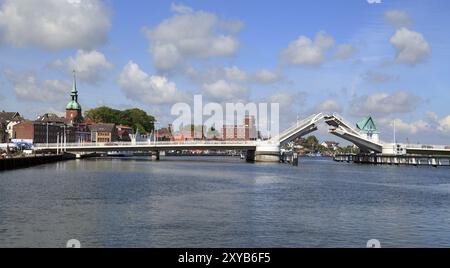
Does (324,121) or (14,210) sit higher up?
(324,121)

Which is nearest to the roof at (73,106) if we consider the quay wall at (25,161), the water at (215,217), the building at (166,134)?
the building at (166,134)

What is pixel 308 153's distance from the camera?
652 feet

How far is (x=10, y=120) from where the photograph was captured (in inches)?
3883

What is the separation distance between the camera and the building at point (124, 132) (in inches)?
4788

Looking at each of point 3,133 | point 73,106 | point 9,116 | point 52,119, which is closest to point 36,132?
point 3,133

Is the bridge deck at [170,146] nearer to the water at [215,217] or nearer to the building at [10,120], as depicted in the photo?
the building at [10,120]

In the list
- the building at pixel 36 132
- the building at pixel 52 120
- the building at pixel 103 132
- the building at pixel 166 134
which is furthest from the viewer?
the building at pixel 166 134

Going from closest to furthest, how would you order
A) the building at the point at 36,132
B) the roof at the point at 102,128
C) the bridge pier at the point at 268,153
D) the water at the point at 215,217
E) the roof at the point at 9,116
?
the water at the point at 215,217 < the bridge pier at the point at 268,153 < the building at the point at 36,132 < the roof at the point at 9,116 < the roof at the point at 102,128

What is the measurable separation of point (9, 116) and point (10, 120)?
257 centimetres

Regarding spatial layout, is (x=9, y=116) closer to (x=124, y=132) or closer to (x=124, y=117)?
(x=124, y=132)

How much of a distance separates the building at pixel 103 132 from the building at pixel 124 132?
460cm
